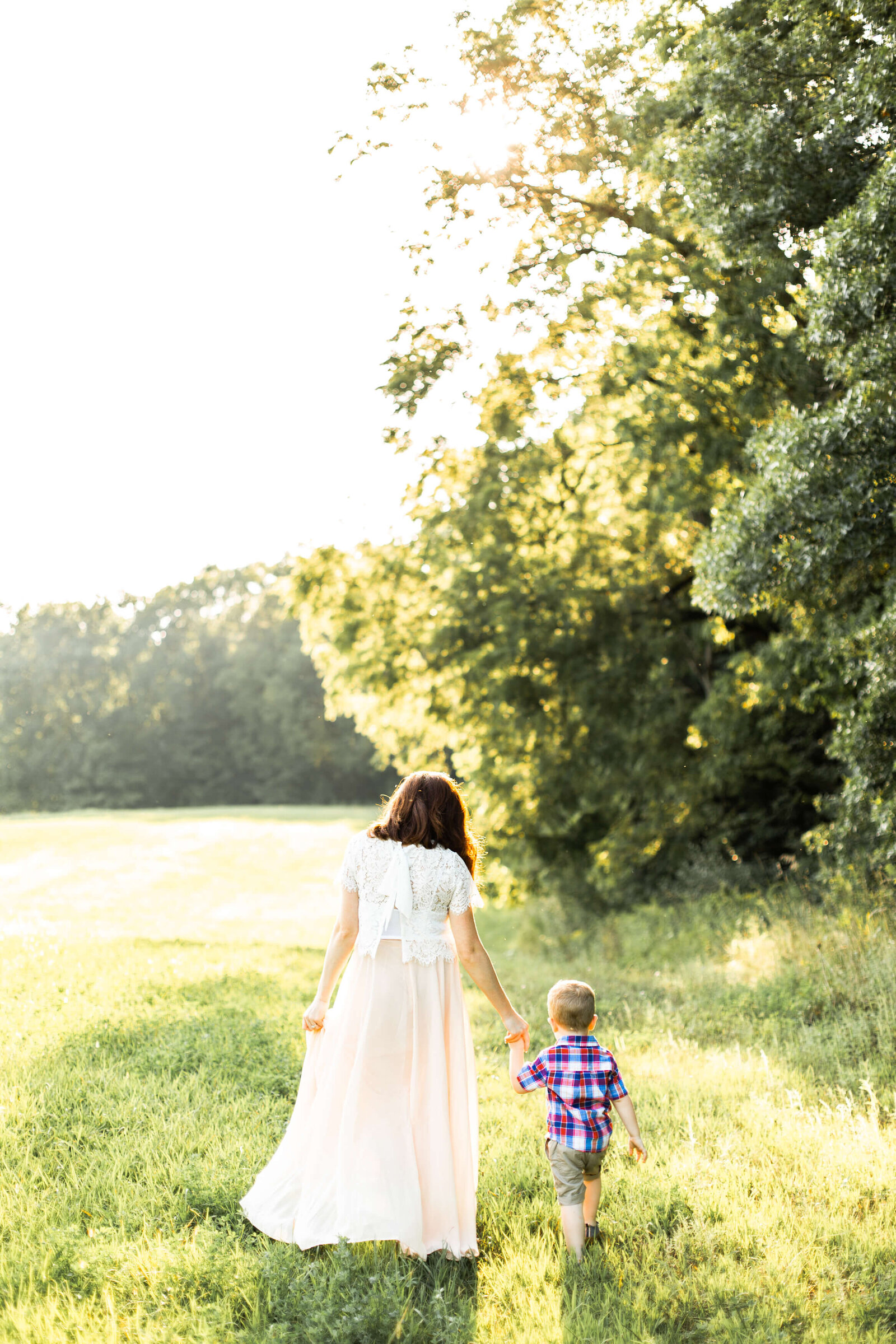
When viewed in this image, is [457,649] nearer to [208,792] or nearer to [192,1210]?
[192,1210]

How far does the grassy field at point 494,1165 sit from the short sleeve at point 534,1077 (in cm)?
68

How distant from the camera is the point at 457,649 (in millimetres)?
15242

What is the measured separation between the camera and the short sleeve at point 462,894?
4.35 m

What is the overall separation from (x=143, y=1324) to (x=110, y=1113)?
2053 mm

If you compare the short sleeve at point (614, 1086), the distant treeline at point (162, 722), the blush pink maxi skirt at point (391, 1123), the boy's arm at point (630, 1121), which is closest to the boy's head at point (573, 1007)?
the short sleeve at point (614, 1086)

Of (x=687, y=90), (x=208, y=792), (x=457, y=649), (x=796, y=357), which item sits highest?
(x=687, y=90)

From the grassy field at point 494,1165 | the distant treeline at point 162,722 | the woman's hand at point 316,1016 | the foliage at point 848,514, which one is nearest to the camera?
the grassy field at point 494,1165

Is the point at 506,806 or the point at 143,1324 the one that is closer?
the point at 143,1324

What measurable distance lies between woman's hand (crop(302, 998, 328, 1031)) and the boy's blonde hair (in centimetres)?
101

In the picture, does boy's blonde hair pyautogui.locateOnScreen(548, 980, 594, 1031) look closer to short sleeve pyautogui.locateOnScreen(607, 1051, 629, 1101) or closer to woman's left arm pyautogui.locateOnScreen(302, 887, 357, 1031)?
short sleeve pyautogui.locateOnScreen(607, 1051, 629, 1101)

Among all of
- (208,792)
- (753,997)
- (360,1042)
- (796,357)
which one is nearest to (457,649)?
(796,357)

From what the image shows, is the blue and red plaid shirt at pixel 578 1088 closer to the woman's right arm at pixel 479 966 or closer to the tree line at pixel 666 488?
the woman's right arm at pixel 479 966

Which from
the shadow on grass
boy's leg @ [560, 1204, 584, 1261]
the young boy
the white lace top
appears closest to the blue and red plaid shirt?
the young boy

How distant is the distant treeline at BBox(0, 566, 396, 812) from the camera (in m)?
66.5
